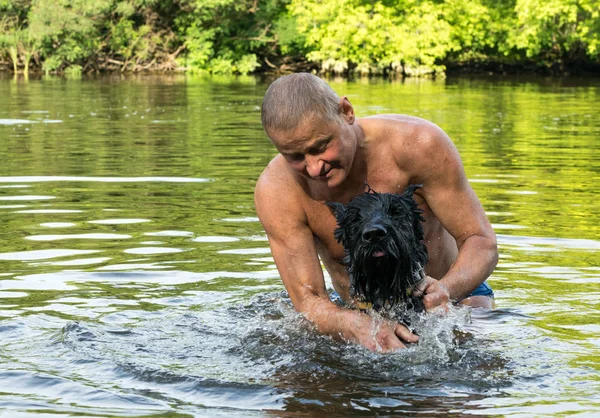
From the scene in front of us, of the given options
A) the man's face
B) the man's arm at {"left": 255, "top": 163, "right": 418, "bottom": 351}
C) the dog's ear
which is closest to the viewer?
the dog's ear

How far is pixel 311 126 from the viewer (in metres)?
5.43

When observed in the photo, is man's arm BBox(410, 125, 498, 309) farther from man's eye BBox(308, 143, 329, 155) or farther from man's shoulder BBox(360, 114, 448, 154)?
man's eye BBox(308, 143, 329, 155)

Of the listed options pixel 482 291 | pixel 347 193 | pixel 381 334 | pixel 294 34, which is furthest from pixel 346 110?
pixel 294 34

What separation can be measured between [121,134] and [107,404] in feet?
55.9

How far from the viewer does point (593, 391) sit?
17.8ft

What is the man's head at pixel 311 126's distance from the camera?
17.9 ft

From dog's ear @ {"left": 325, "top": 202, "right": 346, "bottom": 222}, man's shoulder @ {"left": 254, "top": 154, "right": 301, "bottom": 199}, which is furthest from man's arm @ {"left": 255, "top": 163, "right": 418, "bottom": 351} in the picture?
dog's ear @ {"left": 325, "top": 202, "right": 346, "bottom": 222}

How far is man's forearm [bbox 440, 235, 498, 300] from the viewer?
5816 millimetres

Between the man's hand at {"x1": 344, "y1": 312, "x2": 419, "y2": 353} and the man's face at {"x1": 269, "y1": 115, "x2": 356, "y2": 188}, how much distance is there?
0.78 metres

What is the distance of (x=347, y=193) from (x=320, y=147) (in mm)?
637

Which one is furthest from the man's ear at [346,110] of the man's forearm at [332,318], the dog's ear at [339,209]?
the man's forearm at [332,318]

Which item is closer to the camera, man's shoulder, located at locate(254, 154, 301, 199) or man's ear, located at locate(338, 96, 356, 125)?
man's ear, located at locate(338, 96, 356, 125)

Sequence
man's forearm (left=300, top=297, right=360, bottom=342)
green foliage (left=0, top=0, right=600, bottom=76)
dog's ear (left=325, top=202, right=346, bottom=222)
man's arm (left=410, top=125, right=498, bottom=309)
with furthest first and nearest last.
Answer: green foliage (left=0, top=0, right=600, bottom=76)
man's arm (left=410, top=125, right=498, bottom=309)
man's forearm (left=300, top=297, right=360, bottom=342)
dog's ear (left=325, top=202, right=346, bottom=222)

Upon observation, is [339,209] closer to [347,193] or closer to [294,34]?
[347,193]
